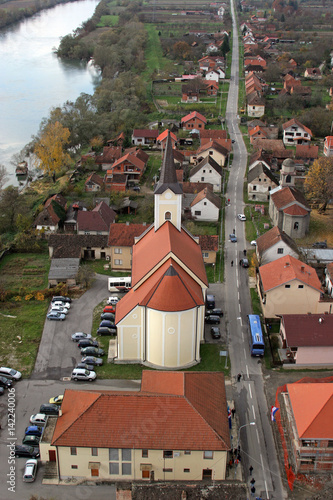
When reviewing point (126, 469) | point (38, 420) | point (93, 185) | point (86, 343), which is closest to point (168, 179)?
point (86, 343)

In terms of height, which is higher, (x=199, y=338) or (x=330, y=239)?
(x=199, y=338)

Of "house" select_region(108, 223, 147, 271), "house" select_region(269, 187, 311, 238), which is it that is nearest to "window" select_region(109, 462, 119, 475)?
"house" select_region(108, 223, 147, 271)

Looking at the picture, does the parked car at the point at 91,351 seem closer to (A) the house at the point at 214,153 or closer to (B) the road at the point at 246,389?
(B) the road at the point at 246,389

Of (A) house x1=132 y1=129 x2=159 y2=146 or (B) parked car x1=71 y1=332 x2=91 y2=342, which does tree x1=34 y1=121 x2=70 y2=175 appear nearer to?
(A) house x1=132 y1=129 x2=159 y2=146

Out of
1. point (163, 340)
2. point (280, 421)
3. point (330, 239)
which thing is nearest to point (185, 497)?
point (280, 421)

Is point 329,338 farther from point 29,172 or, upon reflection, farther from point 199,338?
point 29,172

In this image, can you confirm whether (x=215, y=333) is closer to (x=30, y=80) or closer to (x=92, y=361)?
(x=92, y=361)
